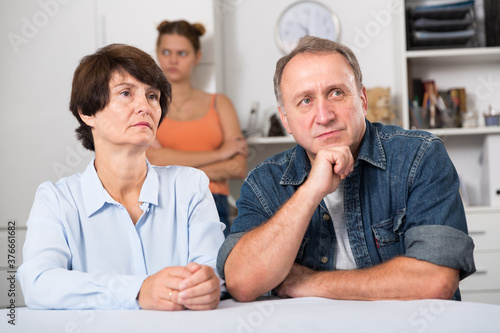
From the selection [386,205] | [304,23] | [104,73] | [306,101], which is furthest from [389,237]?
[304,23]

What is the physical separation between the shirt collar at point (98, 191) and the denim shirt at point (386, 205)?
20 centimetres

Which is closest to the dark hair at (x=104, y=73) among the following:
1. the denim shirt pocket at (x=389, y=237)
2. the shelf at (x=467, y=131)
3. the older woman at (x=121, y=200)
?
the older woman at (x=121, y=200)

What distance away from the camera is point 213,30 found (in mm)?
2980

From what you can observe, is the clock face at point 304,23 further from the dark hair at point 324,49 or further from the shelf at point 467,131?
the dark hair at point 324,49

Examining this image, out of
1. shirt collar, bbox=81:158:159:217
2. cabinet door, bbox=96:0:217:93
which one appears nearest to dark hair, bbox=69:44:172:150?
shirt collar, bbox=81:158:159:217

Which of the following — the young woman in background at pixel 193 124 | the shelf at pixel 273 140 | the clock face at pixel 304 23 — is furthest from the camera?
the clock face at pixel 304 23

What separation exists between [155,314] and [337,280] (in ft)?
1.24

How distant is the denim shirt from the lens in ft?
3.64

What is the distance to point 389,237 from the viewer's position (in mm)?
1219

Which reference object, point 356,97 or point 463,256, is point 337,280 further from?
point 356,97

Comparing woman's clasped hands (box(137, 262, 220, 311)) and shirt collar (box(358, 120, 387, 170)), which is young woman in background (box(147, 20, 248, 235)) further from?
woman's clasped hands (box(137, 262, 220, 311))

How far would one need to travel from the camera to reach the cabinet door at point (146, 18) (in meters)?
2.95

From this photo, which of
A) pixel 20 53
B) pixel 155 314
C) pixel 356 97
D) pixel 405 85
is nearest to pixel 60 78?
pixel 20 53

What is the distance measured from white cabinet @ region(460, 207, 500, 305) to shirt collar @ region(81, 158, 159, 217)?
2.16 m
